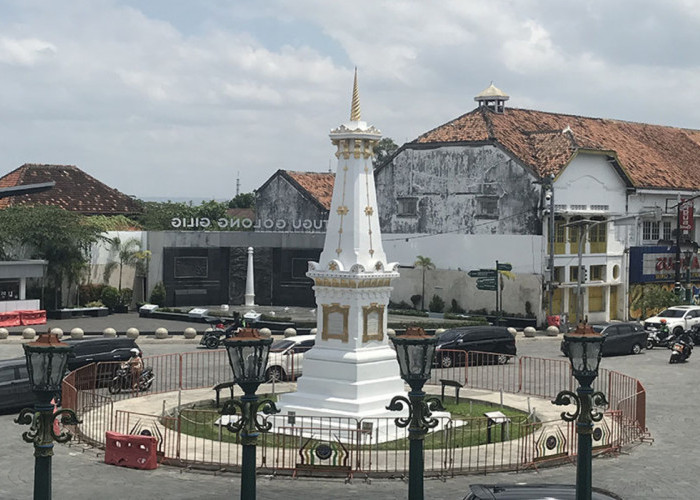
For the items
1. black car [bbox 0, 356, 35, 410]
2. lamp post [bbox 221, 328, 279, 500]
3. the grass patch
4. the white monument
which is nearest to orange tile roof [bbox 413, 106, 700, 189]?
the grass patch

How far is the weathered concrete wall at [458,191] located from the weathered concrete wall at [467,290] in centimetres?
244

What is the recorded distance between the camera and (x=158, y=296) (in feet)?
200

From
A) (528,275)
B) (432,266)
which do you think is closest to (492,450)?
(528,275)

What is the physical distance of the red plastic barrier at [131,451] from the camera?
23.1 m

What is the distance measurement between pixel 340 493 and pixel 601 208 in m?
41.3

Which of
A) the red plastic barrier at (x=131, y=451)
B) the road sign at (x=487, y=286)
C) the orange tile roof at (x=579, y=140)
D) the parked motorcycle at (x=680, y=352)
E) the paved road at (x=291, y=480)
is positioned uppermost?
the orange tile roof at (x=579, y=140)

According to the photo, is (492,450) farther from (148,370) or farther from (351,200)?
(148,370)

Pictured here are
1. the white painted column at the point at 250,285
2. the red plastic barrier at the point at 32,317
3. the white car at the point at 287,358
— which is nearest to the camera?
the white car at the point at 287,358

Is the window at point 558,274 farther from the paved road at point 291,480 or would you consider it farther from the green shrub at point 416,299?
the paved road at point 291,480

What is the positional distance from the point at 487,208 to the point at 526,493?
4309 cm

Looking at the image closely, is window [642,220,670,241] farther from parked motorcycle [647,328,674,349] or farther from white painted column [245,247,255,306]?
white painted column [245,247,255,306]

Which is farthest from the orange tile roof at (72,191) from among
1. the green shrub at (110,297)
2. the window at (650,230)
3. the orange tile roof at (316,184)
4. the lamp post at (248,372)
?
the lamp post at (248,372)

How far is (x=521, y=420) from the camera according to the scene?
28.6 m

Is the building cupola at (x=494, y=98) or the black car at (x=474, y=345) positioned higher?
the building cupola at (x=494, y=98)
